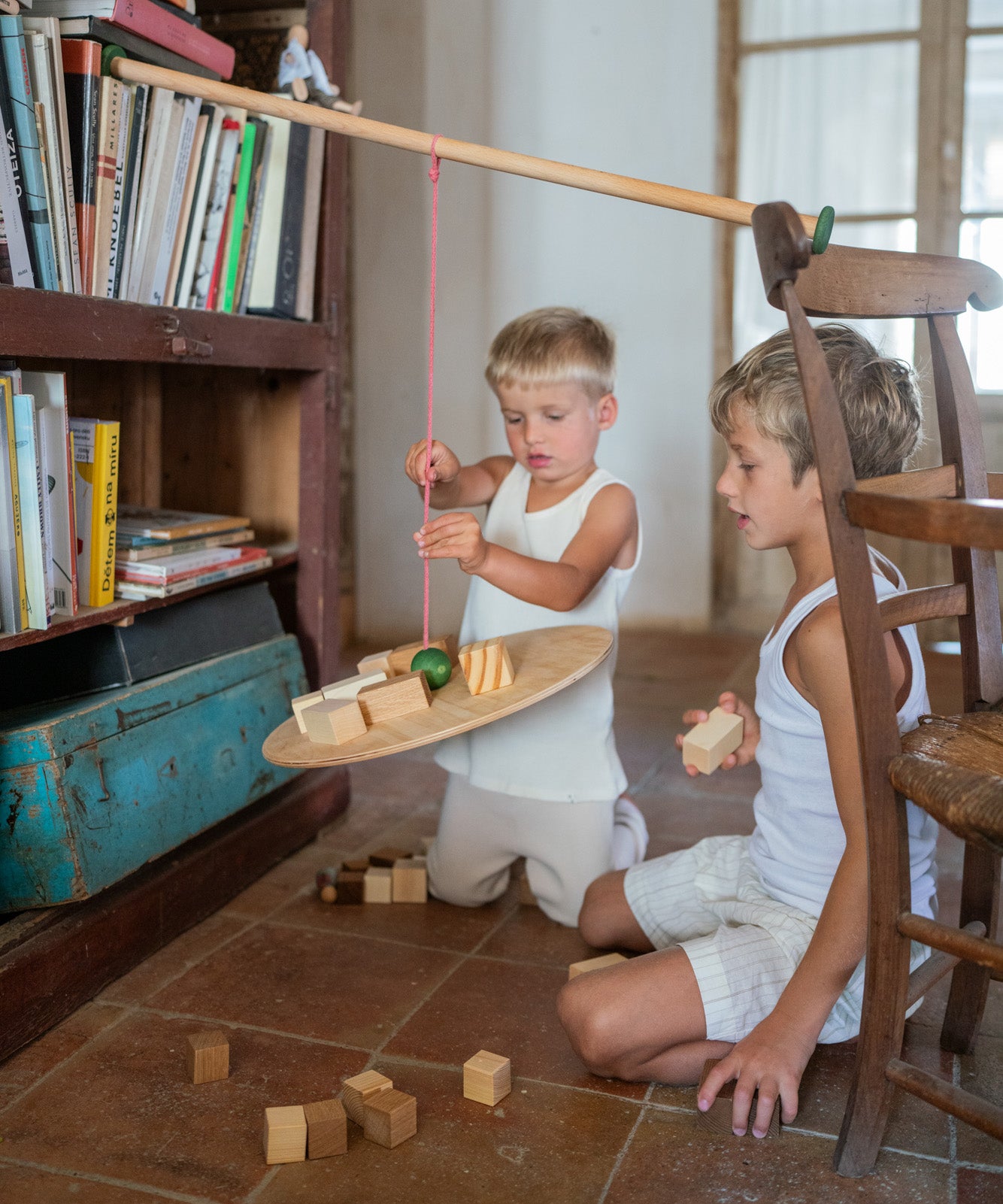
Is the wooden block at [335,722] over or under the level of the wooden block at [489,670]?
under

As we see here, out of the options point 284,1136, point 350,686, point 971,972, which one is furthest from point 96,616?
point 971,972

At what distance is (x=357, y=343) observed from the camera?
4309 millimetres

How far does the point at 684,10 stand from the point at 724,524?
1.85 m

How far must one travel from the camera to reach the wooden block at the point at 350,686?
66.1 inches

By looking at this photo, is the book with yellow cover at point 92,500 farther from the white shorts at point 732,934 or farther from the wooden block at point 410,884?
the white shorts at point 732,934

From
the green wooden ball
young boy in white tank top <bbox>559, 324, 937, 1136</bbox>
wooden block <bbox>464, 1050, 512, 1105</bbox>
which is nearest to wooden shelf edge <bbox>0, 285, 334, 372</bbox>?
the green wooden ball

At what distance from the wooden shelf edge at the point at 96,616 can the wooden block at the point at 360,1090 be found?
743 millimetres

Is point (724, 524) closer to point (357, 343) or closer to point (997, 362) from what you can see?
point (997, 362)

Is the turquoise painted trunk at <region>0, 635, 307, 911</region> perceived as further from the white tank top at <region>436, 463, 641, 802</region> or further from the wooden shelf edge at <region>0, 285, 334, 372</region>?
the wooden shelf edge at <region>0, 285, 334, 372</region>

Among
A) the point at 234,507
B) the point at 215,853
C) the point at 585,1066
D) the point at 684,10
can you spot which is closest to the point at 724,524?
the point at 684,10

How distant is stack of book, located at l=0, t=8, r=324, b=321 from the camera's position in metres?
1.67

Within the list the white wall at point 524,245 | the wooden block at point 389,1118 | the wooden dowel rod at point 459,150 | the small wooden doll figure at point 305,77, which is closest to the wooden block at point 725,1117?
the wooden block at point 389,1118

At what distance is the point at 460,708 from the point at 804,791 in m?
0.48

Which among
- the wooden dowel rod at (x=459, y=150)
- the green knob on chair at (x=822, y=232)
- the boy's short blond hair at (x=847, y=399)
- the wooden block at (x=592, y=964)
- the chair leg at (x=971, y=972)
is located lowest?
the wooden block at (x=592, y=964)
